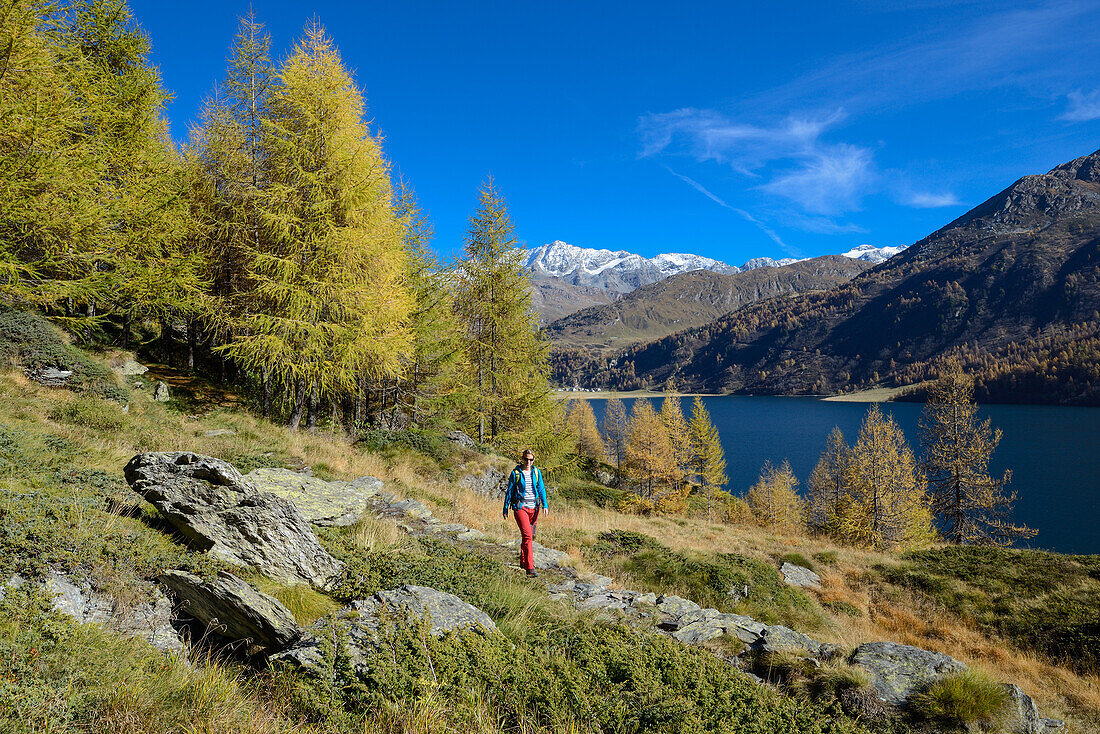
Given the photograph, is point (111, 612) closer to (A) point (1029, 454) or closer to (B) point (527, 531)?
(B) point (527, 531)

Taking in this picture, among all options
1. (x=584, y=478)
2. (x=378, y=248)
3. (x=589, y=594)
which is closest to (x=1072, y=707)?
(x=589, y=594)

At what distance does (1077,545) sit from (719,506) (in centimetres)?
2591

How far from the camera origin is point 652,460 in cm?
3769

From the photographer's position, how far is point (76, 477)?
595 centimetres

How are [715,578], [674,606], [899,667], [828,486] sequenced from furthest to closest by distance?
[828,486], [715,578], [674,606], [899,667]

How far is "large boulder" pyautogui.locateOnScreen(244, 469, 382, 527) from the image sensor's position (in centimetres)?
771

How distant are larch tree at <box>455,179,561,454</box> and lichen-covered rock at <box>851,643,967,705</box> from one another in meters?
18.9

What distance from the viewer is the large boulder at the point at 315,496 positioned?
771 cm

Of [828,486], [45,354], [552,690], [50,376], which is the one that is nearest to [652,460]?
[828,486]

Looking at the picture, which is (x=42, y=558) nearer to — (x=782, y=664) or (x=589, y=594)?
(x=589, y=594)

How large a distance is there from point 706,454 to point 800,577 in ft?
102

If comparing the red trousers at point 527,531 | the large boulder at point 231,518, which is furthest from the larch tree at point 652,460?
the large boulder at point 231,518

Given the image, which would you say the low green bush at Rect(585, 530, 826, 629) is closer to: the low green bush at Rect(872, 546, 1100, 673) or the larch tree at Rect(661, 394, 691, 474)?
the low green bush at Rect(872, 546, 1100, 673)

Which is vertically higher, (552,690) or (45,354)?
(45,354)
